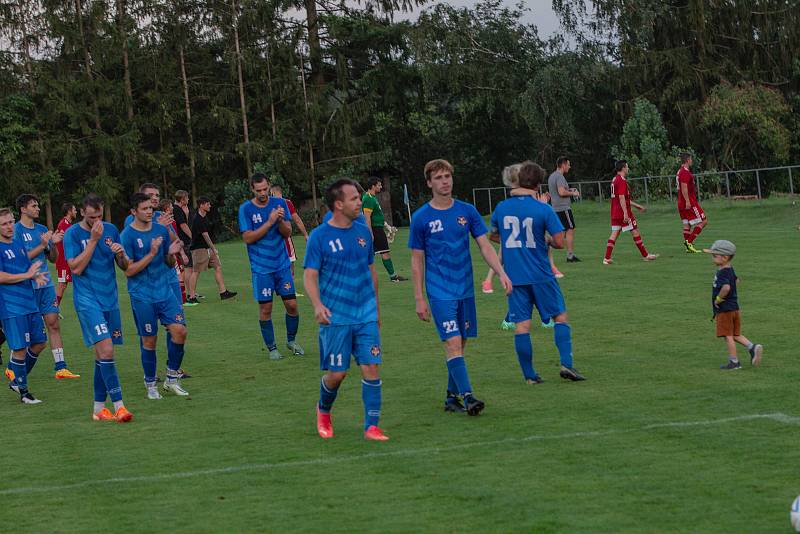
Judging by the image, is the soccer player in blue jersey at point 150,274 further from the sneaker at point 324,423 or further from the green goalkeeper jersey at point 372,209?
the green goalkeeper jersey at point 372,209

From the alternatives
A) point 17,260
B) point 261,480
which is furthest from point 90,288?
point 261,480

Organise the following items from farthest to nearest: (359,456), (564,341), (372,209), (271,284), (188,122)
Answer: (188,122) < (372,209) < (271,284) < (564,341) < (359,456)

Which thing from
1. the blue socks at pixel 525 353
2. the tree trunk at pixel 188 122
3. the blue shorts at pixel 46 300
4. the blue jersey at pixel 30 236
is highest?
the tree trunk at pixel 188 122

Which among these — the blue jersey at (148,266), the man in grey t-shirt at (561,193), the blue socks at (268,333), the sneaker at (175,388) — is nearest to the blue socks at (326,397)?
the blue jersey at (148,266)

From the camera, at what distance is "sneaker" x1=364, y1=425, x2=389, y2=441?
8844mm

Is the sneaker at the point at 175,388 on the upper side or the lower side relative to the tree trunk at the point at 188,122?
lower

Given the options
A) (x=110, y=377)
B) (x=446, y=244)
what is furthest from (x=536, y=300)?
(x=110, y=377)

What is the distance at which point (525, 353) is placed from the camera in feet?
35.5

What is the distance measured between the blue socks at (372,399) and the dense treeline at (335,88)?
3999cm

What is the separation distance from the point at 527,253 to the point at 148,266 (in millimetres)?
3541

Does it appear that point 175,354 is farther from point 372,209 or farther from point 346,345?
point 372,209

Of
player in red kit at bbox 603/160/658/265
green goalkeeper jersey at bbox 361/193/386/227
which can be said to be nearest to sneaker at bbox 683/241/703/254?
player in red kit at bbox 603/160/658/265

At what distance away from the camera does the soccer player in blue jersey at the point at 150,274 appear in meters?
10.9

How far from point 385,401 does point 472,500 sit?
3.68 m
